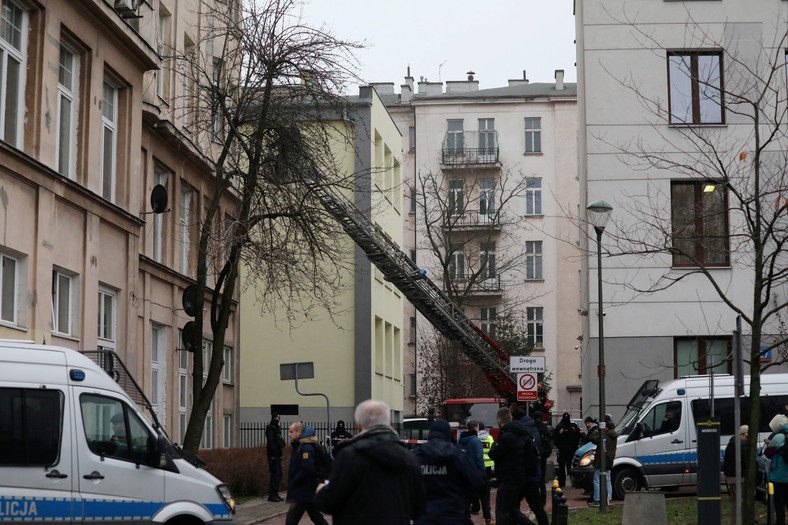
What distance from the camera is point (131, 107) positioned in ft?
79.7

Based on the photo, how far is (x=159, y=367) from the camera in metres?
28.9

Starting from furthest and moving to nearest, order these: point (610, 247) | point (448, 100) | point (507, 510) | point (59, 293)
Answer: point (448, 100) → point (610, 247) → point (59, 293) → point (507, 510)

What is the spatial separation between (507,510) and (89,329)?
8850mm

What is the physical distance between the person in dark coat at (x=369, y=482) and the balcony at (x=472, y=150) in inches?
2422

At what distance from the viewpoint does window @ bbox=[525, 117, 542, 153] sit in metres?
72.6

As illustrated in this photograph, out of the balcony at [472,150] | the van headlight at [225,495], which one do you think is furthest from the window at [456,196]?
the van headlight at [225,495]

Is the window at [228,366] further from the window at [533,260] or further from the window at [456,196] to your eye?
the window at [533,260]

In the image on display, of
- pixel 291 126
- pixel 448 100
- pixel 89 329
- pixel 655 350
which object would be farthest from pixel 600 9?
pixel 448 100

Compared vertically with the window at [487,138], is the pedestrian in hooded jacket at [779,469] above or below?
below

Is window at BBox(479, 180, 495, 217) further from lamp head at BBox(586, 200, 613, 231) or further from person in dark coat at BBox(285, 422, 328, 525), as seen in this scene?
person in dark coat at BBox(285, 422, 328, 525)

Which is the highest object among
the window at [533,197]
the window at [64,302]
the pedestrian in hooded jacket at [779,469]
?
the window at [533,197]

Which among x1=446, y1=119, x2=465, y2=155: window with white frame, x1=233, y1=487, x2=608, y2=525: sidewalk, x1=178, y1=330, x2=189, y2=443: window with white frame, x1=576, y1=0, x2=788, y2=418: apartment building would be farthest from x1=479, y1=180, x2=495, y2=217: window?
x1=233, y1=487, x2=608, y2=525: sidewalk

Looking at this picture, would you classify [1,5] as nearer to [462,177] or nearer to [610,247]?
[610,247]

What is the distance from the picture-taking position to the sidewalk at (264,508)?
21766 mm
